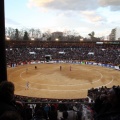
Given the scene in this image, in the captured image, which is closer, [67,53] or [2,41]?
[2,41]

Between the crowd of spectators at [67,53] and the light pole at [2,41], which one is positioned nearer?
the light pole at [2,41]

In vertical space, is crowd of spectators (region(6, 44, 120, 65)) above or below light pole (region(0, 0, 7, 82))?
below

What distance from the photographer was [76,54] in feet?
267

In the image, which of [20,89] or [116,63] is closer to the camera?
[20,89]

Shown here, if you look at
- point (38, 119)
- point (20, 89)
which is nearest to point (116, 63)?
point (20, 89)

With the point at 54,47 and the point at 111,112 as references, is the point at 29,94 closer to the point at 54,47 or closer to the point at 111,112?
the point at 111,112

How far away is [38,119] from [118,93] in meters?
4.91

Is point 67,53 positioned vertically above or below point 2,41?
below

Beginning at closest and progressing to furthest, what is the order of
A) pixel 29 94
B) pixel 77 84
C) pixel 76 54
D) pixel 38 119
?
pixel 38 119 < pixel 29 94 < pixel 77 84 < pixel 76 54

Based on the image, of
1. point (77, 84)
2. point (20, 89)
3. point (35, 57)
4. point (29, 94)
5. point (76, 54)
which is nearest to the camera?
point (29, 94)

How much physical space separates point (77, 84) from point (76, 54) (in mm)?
43619

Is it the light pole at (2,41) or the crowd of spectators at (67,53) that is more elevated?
the light pole at (2,41)

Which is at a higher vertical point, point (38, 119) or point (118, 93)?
point (118, 93)

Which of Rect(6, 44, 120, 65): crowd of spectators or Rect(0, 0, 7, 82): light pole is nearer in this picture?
Rect(0, 0, 7, 82): light pole
